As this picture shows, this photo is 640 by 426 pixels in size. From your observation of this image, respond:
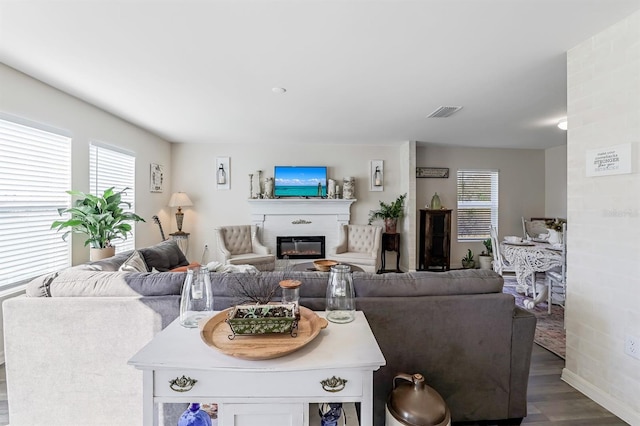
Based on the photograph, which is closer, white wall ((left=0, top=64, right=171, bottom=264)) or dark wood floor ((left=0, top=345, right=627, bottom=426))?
dark wood floor ((left=0, top=345, right=627, bottom=426))

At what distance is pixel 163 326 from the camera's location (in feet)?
5.61

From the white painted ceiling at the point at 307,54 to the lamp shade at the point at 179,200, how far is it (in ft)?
5.49

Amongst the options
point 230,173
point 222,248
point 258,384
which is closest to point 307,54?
point 258,384

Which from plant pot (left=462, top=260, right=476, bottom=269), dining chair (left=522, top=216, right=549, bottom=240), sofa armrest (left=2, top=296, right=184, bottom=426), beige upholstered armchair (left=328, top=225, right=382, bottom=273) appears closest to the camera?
sofa armrest (left=2, top=296, right=184, bottom=426)

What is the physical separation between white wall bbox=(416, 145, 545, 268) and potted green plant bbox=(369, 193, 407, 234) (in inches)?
21.1

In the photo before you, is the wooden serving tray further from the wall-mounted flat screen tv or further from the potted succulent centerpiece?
the wall-mounted flat screen tv

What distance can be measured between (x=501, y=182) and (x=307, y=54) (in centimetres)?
559

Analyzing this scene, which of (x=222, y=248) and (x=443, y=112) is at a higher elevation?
(x=443, y=112)

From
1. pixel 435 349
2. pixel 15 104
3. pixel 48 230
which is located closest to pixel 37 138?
pixel 15 104

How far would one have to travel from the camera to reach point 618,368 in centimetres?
199

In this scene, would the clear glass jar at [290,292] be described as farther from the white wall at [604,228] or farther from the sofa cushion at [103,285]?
the white wall at [604,228]

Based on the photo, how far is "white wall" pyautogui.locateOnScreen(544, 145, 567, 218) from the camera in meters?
6.07

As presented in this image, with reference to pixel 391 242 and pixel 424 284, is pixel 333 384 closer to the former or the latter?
pixel 424 284

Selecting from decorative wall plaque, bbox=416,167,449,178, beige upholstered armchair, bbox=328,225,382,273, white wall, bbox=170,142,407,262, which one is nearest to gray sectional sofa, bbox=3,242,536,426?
beige upholstered armchair, bbox=328,225,382,273
